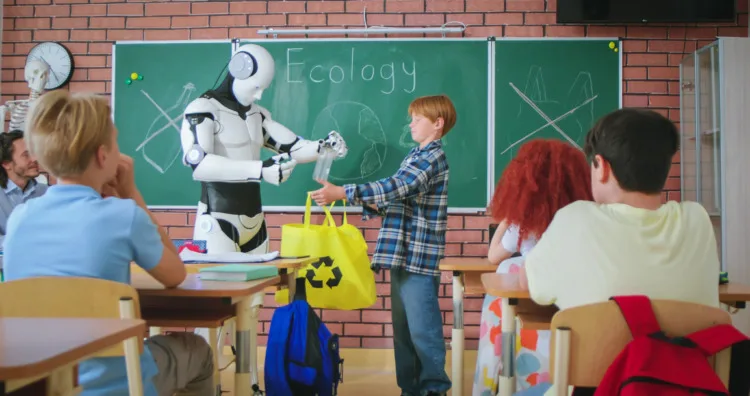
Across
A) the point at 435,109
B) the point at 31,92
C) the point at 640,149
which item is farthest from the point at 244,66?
the point at 640,149

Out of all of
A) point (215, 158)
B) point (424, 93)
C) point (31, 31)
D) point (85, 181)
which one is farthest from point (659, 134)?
point (31, 31)

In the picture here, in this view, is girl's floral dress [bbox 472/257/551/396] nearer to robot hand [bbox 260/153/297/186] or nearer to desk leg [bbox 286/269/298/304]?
desk leg [bbox 286/269/298/304]

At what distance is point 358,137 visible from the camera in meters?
3.99

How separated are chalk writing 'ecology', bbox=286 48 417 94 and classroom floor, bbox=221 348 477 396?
4.88ft

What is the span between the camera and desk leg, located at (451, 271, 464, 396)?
2851 mm

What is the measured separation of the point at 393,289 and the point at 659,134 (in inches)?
68.0

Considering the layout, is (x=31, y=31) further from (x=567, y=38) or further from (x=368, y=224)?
(x=567, y=38)

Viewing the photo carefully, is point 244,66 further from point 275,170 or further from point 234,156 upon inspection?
point 275,170

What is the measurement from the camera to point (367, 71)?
3990 mm

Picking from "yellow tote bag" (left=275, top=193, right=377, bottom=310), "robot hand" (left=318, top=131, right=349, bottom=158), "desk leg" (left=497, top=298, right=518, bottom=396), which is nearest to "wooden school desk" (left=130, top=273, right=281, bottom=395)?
"desk leg" (left=497, top=298, right=518, bottom=396)

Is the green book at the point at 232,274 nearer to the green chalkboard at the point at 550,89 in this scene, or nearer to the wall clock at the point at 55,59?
the green chalkboard at the point at 550,89

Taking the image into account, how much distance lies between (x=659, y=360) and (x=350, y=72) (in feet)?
10.1

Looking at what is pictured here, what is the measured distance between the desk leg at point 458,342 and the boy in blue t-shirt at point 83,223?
1.42 meters

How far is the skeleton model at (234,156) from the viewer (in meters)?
3.19
